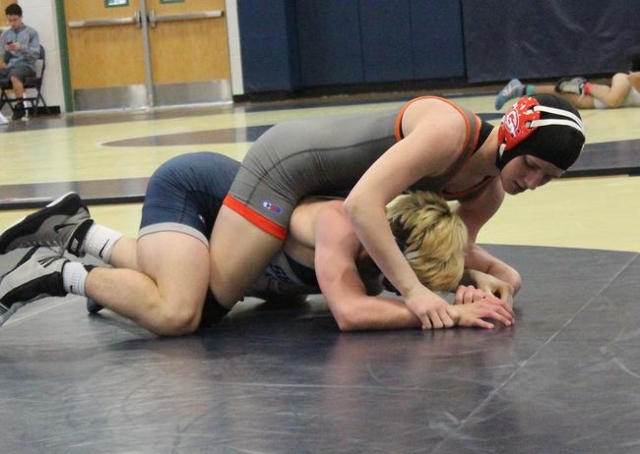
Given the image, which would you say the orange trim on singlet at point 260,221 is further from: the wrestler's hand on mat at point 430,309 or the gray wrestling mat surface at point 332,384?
the wrestler's hand on mat at point 430,309

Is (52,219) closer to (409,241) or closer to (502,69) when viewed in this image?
(409,241)

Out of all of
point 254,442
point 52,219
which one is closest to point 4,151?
point 52,219

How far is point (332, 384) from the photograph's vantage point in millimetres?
2459

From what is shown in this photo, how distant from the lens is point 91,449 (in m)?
2.13

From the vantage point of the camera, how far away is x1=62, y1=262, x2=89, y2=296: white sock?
3.12m

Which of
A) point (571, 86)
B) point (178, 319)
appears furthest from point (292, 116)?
point (178, 319)

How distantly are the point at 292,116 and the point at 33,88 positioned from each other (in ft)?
17.7

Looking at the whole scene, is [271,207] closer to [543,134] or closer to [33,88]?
[543,134]

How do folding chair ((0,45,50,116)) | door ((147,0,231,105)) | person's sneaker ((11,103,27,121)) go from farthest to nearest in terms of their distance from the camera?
1. door ((147,0,231,105))
2. person's sneaker ((11,103,27,121))
3. folding chair ((0,45,50,116))

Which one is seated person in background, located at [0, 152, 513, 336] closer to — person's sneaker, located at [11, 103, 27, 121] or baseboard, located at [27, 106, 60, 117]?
person's sneaker, located at [11, 103, 27, 121]

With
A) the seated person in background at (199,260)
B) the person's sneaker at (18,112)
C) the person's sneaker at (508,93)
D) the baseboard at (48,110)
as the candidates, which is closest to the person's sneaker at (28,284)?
the seated person in background at (199,260)

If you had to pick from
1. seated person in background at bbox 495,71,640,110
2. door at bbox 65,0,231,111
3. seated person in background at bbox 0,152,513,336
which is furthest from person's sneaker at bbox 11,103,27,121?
seated person in background at bbox 0,152,513,336

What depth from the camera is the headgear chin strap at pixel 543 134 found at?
274 cm

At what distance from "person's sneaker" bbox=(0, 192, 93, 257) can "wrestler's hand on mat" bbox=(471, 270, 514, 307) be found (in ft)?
3.79
